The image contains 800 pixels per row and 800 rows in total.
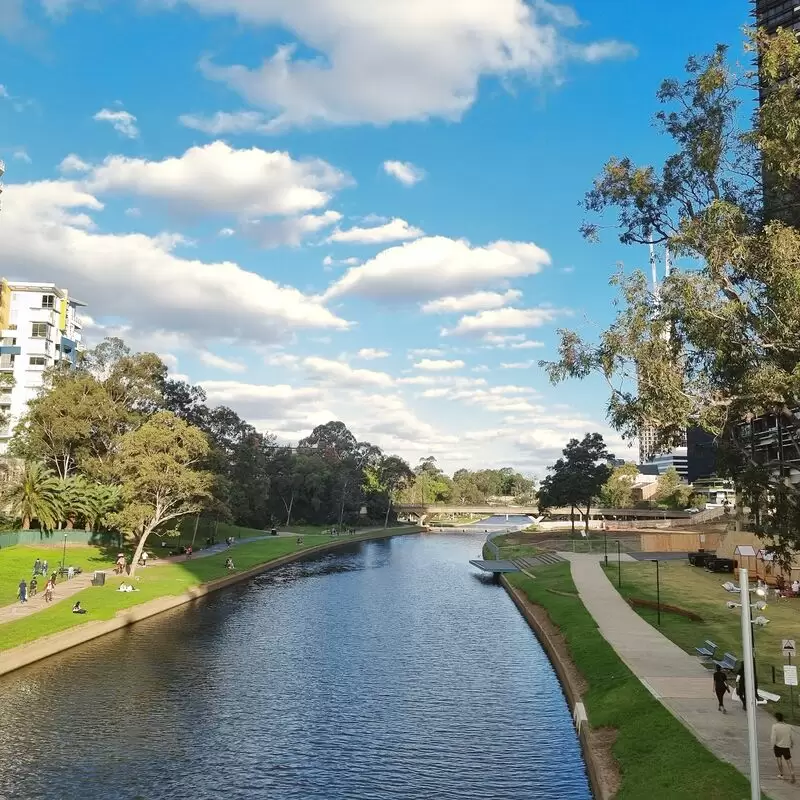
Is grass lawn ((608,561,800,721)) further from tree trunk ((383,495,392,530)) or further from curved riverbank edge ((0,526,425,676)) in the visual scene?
tree trunk ((383,495,392,530))

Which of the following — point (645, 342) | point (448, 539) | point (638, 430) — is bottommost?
point (448, 539)

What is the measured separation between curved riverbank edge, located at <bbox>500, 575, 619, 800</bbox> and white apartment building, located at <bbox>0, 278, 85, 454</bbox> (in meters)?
97.8

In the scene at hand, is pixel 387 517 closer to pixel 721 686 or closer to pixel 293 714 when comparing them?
pixel 293 714

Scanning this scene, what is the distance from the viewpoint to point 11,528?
74.9m

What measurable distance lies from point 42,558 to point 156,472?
57.9 ft

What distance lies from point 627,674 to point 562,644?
33.5 feet

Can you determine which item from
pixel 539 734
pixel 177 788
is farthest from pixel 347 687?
pixel 177 788

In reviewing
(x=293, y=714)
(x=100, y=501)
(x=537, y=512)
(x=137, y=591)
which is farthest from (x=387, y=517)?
(x=293, y=714)

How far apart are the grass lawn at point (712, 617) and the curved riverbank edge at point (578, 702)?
229 inches

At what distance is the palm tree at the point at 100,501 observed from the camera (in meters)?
76.2

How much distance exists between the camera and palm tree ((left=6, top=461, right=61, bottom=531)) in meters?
73.2

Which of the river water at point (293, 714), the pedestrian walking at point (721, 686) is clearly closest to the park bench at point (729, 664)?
the pedestrian walking at point (721, 686)

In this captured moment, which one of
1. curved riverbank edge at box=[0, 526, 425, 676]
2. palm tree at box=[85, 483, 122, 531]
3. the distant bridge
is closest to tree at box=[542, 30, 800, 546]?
curved riverbank edge at box=[0, 526, 425, 676]

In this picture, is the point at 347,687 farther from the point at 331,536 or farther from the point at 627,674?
the point at 331,536
